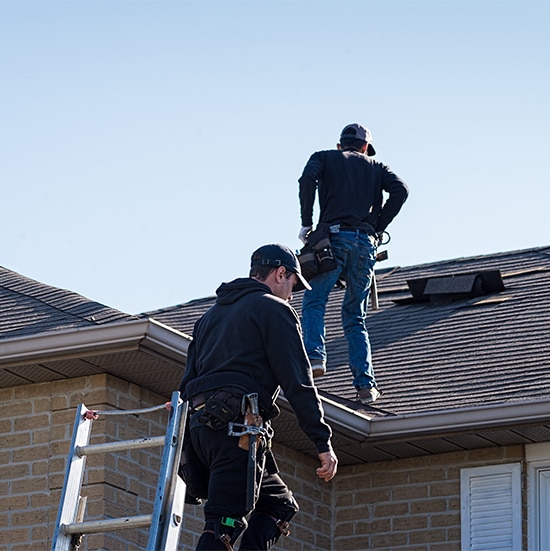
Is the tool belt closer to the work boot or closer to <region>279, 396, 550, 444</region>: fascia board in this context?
<region>279, 396, 550, 444</region>: fascia board

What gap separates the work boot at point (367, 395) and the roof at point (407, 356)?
0.08 m

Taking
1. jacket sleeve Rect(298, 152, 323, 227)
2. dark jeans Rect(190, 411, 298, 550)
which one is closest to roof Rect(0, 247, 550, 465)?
jacket sleeve Rect(298, 152, 323, 227)

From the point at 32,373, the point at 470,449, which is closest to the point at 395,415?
the point at 470,449

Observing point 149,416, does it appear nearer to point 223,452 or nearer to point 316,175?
point 316,175

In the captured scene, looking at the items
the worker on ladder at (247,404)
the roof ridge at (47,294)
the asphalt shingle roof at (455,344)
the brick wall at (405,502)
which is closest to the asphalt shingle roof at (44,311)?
the roof ridge at (47,294)

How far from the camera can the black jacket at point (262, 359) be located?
270 inches

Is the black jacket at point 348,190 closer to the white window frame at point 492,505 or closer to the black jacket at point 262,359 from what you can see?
the white window frame at point 492,505

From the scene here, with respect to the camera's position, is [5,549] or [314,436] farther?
[5,549]

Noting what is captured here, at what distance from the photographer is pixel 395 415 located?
10.6 meters

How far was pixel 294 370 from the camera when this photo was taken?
688 centimetres

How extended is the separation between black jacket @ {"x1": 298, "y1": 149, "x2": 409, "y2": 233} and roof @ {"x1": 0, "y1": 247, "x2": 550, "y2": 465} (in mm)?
1323

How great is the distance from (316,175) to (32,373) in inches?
106

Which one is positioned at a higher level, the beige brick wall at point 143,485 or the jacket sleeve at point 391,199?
the jacket sleeve at point 391,199

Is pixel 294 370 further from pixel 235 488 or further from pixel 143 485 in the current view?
pixel 143 485
